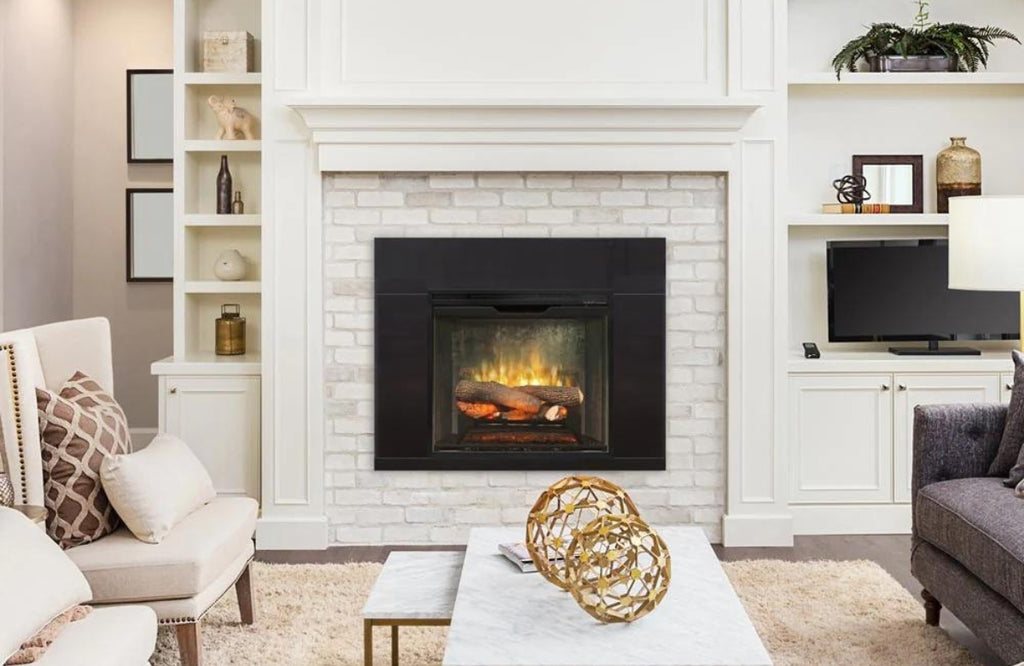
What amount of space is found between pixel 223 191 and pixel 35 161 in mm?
1248

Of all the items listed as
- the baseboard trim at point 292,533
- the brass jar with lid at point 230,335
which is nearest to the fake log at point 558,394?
the baseboard trim at point 292,533

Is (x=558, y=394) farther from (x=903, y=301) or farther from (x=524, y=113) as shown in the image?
(x=903, y=301)

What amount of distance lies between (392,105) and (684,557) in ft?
7.77

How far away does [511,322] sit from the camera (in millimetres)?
4605

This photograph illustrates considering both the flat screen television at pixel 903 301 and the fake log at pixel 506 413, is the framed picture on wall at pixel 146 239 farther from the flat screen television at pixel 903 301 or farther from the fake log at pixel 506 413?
the flat screen television at pixel 903 301

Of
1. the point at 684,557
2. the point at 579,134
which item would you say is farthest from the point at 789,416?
the point at 684,557

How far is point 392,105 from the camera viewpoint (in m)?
4.32

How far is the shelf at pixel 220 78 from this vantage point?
473cm

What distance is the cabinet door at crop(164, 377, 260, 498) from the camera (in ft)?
14.9

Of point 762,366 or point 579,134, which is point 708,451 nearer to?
point 762,366

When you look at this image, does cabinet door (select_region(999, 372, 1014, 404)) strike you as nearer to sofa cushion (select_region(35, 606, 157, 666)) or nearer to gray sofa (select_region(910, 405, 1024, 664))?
gray sofa (select_region(910, 405, 1024, 664))

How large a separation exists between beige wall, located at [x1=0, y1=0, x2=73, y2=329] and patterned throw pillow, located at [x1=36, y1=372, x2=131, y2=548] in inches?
91.1

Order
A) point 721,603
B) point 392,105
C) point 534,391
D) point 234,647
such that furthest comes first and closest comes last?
point 534,391 < point 392,105 < point 234,647 < point 721,603

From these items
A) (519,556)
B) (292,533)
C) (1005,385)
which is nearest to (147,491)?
(519,556)
